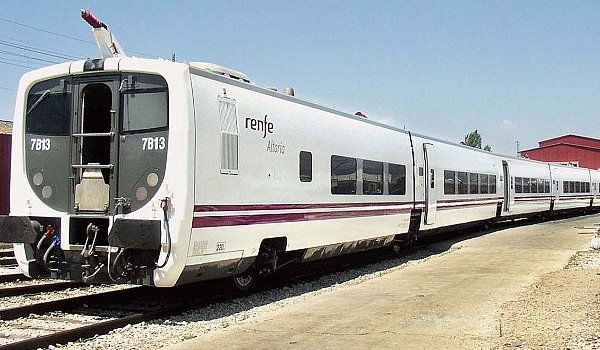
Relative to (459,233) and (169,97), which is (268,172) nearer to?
(169,97)

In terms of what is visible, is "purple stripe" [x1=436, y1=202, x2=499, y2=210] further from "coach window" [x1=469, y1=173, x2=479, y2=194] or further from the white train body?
the white train body

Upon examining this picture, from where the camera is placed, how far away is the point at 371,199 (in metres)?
14.0

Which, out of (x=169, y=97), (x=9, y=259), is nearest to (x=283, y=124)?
(x=169, y=97)

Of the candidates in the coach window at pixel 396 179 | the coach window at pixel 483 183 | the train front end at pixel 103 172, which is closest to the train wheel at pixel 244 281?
the train front end at pixel 103 172

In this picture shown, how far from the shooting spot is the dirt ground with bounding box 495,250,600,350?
7.18m

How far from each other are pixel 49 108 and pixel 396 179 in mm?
8818

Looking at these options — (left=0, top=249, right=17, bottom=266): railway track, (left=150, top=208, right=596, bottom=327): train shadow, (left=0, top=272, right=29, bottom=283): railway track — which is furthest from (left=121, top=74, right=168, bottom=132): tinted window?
(left=0, top=249, right=17, bottom=266): railway track

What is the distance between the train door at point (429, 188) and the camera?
59.2 ft

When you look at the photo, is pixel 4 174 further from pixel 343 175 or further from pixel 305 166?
pixel 305 166

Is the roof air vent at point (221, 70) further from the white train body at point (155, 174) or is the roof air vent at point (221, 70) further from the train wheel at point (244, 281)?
the train wheel at point (244, 281)

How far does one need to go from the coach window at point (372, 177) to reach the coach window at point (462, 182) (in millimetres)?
7340

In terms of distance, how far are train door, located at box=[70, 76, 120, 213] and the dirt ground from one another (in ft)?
16.5

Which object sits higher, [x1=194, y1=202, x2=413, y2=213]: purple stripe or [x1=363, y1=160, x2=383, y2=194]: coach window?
[x1=363, y1=160, x2=383, y2=194]: coach window

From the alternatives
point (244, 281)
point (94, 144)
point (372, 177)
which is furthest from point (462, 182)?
point (94, 144)
